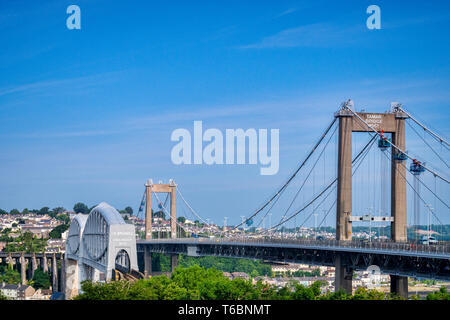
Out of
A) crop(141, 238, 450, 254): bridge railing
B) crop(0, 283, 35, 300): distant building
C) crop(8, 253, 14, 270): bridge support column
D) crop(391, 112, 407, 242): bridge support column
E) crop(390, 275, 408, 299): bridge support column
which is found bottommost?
crop(0, 283, 35, 300): distant building

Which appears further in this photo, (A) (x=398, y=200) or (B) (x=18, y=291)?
(B) (x=18, y=291)

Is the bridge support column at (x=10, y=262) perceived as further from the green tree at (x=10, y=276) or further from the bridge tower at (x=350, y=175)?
the bridge tower at (x=350, y=175)

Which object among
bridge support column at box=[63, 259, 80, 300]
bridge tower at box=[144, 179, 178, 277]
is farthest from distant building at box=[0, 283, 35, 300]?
bridge tower at box=[144, 179, 178, 277]

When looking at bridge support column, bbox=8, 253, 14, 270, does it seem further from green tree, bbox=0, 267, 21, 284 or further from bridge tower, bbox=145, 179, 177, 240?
bridge tower, bbox=145, 179, 177, 240

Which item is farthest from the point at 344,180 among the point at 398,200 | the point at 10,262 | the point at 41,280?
the point at 10,262

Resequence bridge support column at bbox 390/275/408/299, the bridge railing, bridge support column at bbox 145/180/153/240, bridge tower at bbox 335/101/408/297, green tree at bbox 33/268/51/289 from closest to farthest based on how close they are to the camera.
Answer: the bridge railing
bridge support column at bbox 390/275/408/299
bridge tower at bbox 335/101/408/297
green tree at bbox 33/268/51/289
bridge support column at bbox 145/180/153/240

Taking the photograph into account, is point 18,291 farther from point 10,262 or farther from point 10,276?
point 10,262

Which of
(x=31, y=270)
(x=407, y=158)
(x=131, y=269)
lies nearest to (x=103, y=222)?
(x=131, y=269)

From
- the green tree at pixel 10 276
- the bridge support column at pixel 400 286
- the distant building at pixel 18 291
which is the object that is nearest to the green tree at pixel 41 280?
the green tree at pixel 10 276
